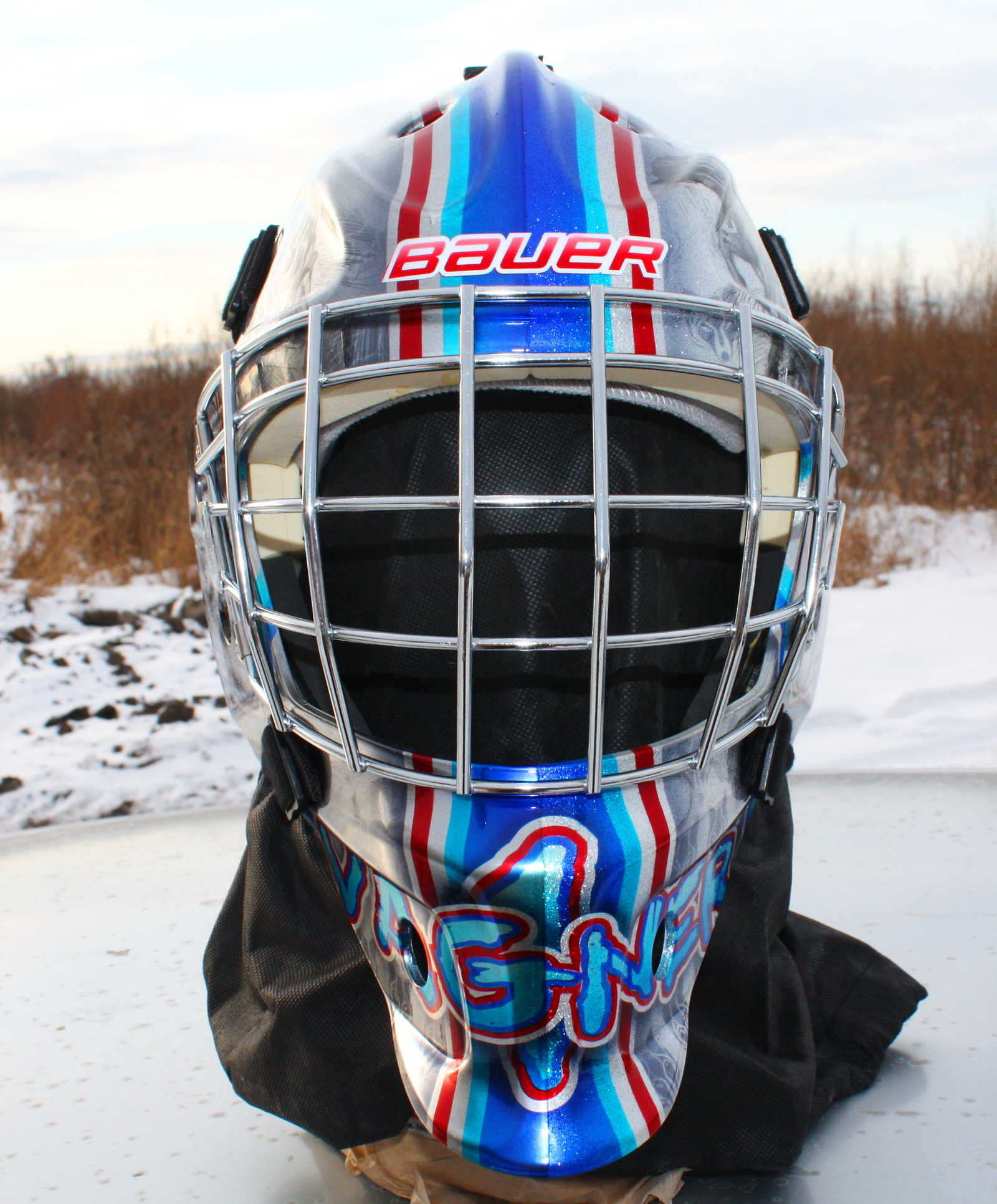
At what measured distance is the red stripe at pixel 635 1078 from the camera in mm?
642

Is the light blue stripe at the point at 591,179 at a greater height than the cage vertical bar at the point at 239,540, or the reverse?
the light blue stripe at the point at 591,179

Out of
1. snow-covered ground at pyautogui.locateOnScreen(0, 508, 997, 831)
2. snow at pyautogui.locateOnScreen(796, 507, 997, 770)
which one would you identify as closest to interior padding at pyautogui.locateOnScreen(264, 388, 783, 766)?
snow at pyautogui.locateOnScreen(796, 507, 997, 770)

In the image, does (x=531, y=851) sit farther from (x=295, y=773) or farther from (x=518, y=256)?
(x=518, y=256)

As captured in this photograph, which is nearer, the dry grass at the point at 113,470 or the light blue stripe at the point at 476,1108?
the light blue stripe at the point at 476,1108

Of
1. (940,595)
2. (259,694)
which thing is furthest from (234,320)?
(940,595)

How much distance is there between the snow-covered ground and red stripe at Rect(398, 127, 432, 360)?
152cm

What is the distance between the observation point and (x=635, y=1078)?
2.12ft

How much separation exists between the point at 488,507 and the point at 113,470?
484 cm

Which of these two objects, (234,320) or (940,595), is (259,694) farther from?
(940,595)

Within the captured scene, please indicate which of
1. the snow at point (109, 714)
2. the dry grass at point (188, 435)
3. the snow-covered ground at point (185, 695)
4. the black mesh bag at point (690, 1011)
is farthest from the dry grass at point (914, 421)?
the black mesh bag at point (690, 1011)

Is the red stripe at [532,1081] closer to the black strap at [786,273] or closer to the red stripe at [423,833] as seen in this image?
the red stripe at [423,833]

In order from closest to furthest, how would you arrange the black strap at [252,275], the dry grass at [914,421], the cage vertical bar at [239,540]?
the cage vertical bar at [239,540] < the black strap at [252,275] < the dry grass at [914,421]

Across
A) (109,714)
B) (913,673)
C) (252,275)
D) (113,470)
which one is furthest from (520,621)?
(113,470)

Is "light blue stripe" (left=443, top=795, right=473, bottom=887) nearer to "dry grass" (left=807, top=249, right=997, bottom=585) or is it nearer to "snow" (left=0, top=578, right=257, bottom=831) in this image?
"snow" (left=0, top=578, right=257, bottom=831)
